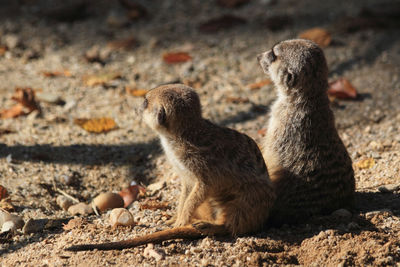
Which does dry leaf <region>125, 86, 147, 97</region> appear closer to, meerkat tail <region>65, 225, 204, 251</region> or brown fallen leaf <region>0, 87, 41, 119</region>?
brown fallen leaf <region>0, 87, 41, 119</region>

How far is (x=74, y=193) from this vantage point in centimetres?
384

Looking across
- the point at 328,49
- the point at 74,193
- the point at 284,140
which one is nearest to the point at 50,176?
the point at 74,193

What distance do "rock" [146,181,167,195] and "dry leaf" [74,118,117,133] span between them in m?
1.00

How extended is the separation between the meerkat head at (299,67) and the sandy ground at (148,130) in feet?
2.74

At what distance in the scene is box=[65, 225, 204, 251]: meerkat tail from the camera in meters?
2.79

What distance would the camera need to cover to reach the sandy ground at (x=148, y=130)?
289 cm

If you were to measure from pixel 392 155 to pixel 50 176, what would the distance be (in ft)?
8.27

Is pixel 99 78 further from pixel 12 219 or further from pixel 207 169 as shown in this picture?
pixel 207 169

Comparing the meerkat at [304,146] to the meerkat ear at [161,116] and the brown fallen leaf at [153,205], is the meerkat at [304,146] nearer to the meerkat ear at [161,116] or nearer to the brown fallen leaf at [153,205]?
the brown fallen leaf at [153,205]

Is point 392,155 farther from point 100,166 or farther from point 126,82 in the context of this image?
point 126,82

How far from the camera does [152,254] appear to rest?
2.77 m

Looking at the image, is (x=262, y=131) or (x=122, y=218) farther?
(x=262, y=131)

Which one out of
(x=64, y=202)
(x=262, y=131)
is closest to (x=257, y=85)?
(x=262, y=131)

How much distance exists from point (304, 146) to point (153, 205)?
104 centimetres
